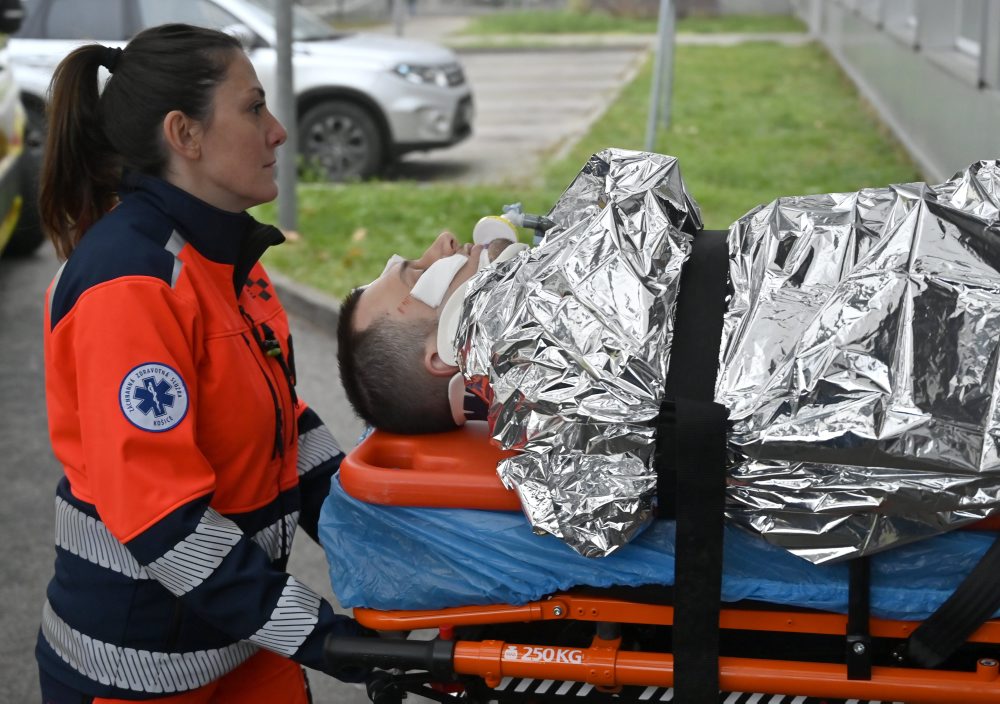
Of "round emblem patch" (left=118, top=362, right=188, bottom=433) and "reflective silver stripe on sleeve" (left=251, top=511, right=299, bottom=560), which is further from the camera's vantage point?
"reflective silver stripe on sleeve" (left=251, top=511, right=299, bottom=560)

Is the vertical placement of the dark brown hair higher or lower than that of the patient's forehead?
higher

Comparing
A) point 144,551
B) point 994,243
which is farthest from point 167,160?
point 994,243

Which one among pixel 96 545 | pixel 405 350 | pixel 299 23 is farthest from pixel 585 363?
pixel 299 23

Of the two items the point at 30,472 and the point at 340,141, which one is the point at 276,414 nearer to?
the point at 30,472

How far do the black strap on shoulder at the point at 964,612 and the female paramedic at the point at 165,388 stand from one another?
3.03ft

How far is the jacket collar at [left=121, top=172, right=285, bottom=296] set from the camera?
219 cm

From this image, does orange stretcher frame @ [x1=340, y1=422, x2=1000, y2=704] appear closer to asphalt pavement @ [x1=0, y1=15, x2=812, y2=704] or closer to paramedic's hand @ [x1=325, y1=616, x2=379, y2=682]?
paramedic's hand @ [x1=325, y1=616, x2=379, y2=682]

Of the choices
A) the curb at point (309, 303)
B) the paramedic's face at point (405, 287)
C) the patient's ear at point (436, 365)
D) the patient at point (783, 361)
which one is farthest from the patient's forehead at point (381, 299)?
the curb at point (309, 303)

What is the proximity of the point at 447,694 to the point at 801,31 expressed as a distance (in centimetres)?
2383

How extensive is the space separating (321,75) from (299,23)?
1.07 metres

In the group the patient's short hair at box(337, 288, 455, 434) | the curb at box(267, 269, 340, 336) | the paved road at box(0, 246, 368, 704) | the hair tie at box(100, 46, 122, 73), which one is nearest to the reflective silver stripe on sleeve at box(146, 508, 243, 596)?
the patient's short hair at box(337, 288, 455, 434)

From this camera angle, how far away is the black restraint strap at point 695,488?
5.84 feet

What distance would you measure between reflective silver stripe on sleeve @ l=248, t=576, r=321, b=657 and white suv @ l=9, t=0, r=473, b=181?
7647 millimetres

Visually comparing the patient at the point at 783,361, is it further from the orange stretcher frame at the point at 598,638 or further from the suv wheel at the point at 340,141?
the suv wheel at the point at 340,141
